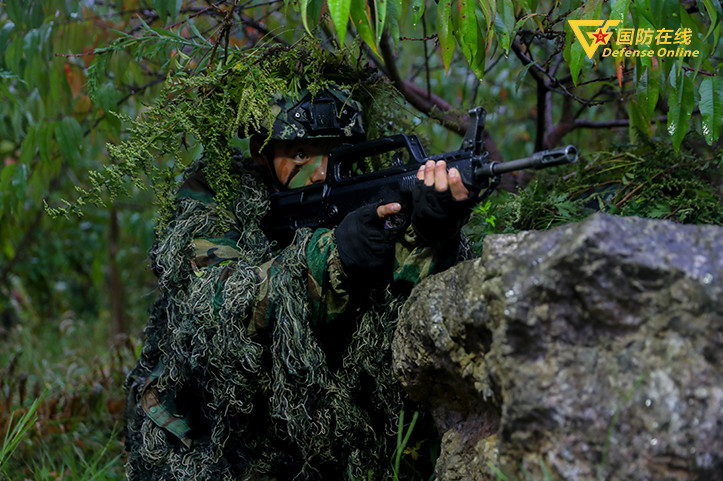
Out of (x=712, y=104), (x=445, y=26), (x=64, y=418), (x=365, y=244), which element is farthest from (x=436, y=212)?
(x=64, y=418)

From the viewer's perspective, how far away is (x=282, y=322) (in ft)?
6.37

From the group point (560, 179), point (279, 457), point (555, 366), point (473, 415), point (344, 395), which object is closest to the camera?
point (555, 366)

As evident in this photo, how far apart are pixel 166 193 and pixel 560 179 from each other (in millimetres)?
1481

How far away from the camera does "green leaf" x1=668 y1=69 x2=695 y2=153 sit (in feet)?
5.98

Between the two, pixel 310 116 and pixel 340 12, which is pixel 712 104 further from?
pixel 310 116

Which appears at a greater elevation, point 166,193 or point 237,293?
point 166,193

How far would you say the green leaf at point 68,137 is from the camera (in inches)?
104

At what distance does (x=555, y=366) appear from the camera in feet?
4.20

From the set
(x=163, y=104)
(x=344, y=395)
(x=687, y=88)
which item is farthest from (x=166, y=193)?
(x=687, y=88)

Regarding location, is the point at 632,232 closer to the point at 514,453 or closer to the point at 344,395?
the point at 514,453

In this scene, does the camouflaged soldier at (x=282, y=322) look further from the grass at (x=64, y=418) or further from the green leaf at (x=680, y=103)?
the green leaf at (x=680, y=103)

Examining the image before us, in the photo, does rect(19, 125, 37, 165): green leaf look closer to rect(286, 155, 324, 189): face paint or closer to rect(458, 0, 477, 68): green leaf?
rect(286, 155, 324, 189): face paint

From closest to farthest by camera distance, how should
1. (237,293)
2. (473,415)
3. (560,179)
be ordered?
(473,415) < (237,293) < (560,179)

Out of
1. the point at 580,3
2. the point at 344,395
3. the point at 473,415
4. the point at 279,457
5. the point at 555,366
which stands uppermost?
the point at 580,3
